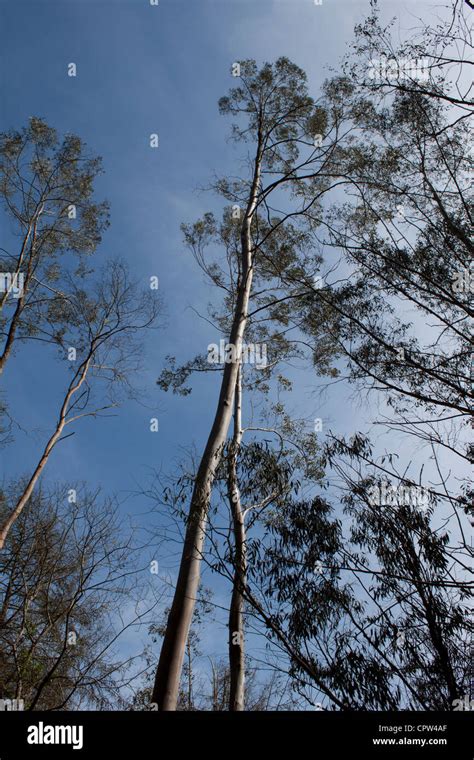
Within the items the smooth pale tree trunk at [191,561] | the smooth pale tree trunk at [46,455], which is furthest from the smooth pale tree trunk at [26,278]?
the smooth pale tree trunk at [191,561]

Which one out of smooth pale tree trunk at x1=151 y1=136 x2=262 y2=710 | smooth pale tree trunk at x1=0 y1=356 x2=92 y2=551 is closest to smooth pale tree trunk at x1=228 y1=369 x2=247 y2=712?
smooth pale tree trunk at x1=151 y1=136 x2=262 y2=710

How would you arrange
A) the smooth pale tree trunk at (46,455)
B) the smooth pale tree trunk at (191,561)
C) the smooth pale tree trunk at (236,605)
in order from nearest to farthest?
the smooth pale tree trunk at (191,561), the smooth pale tree trunk at (236,605), the smooth pale tree trunk at (46,455)

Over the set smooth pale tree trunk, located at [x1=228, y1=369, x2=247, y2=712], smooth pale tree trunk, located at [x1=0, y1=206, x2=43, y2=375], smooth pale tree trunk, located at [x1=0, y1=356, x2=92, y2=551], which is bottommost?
smooth pale tree trunk, located at [x1=228, y1=369, x2=247, y2=712]

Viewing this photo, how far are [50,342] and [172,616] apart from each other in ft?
20.7

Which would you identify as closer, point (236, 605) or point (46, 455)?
point (236, 605)

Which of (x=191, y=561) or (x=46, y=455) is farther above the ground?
(x=46, y=455)

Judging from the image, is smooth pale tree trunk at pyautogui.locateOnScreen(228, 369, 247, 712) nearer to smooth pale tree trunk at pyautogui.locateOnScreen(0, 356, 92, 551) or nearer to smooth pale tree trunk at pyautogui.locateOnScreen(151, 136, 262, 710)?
smooth pale tree trunk at pyautogui.locateOnScreen(151, 136, 262, 710)

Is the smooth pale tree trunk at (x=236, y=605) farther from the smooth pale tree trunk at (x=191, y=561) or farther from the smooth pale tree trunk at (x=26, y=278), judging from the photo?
the smooth pale tree trunk at (x=26, y=278)

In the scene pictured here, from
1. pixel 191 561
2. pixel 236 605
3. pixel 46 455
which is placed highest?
pixel 46 455

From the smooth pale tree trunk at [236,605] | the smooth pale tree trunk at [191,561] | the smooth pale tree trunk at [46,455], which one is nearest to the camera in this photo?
the smooth pale tree trunk at [191,561]

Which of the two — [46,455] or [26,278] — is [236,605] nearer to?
[46,455]

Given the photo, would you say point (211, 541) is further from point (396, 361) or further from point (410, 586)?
point (396, 361)

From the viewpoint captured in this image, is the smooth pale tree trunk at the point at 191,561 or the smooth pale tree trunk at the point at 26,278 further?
the smooth pale tree trunk at the point at 26,278

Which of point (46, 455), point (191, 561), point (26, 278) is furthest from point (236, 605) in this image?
point (26, 278)
